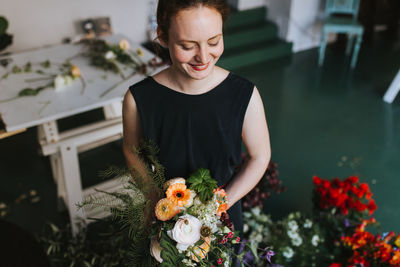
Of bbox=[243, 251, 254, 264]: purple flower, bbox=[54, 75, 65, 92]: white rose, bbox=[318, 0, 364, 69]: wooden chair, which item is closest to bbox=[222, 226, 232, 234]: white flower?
bbox=[243, 251, 254, 264]: purple flower

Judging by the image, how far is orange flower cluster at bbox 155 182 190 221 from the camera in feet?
3.64

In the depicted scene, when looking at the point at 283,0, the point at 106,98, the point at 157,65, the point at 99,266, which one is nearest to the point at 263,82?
the point at 283,0

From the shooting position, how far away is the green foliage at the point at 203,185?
117 centimetres

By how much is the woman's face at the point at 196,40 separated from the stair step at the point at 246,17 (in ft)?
14.8

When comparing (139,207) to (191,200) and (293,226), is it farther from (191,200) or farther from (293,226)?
(293,226)

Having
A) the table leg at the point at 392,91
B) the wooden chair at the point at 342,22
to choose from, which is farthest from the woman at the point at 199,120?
the wooden chair at the point at 342,22

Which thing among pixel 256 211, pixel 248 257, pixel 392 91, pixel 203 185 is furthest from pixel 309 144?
pixel 203 185

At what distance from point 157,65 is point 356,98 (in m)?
2.70

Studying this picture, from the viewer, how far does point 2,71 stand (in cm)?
277

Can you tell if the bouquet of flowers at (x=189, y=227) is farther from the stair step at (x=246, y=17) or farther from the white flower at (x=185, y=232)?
the stair step at (x=246, y=17)

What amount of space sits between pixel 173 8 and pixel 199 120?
0.40 meters

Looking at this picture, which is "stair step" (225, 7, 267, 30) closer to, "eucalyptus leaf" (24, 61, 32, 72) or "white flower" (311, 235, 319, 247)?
"eucalyptus leaf" (24, 61, 32, 72)

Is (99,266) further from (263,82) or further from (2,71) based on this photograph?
(263,82)

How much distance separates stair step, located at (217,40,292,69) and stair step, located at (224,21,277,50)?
0.26 feet
